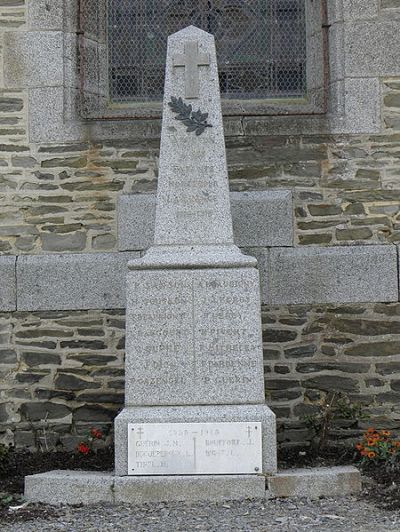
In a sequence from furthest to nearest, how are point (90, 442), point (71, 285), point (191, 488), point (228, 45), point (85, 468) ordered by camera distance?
point (228, 45)
point (71, 285)
point (90, 442)
point (85, 468)
point (191, 488)

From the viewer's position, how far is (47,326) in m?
7.37

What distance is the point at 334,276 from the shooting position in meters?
7.31

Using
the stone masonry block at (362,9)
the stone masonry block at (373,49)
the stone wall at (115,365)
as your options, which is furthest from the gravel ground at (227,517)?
the stone masonry block at (362,9)

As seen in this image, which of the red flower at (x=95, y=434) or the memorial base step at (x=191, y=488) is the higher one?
the red flower at (x=95, y=434)

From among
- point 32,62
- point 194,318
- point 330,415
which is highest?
point 32,62

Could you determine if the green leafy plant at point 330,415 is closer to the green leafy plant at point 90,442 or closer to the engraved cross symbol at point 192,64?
the green leafy plant at point 90,442

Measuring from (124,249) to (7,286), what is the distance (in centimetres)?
95

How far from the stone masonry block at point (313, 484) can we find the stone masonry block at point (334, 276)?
1.91m


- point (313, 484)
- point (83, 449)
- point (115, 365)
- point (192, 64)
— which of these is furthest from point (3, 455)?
point (192, 64)

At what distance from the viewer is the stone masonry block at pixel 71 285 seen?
7.35 meters

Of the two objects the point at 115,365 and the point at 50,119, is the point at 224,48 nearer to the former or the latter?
the point at 50,119

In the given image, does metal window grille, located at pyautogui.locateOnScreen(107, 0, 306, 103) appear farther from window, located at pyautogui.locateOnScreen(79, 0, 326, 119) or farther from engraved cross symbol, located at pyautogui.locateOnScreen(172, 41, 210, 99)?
engraved cross symbol, located at pyautogui.locateOnScreen(172, 41, 210, 99)

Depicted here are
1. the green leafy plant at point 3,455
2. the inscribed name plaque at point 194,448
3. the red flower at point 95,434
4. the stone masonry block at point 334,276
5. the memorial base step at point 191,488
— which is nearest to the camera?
the memorial base step at point 191,488

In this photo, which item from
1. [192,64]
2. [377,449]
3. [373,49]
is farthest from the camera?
[373,49]
